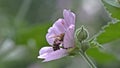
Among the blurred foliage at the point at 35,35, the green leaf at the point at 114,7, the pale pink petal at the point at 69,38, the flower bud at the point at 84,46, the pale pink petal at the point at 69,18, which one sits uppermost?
the blurred foliage at the point at 35,35

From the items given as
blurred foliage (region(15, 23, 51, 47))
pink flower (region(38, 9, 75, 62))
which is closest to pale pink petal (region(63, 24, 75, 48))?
pink flower (region(38, 9, 75, 62))

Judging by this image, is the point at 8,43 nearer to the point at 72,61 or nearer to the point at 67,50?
the point at 72,61

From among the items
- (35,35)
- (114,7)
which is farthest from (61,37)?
(35,35)

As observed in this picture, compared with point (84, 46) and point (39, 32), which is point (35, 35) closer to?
point (39, 32)

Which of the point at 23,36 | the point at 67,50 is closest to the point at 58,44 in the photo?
the point at 67,50

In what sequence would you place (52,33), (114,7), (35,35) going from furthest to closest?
(35,35), (52,33), (114,7)

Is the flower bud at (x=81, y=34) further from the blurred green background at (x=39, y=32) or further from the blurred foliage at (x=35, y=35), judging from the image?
the blurred foliage at (x=35, y=35)

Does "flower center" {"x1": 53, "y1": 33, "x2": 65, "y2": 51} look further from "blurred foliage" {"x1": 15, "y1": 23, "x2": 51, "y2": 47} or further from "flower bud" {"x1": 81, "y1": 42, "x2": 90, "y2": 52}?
"blurred foliage" {"x1": 15, "y1": 23, "x2": 51, "y2": 47}

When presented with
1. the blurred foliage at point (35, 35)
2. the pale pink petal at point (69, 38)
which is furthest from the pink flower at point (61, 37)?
the blurred foliage at point (35, 35)
